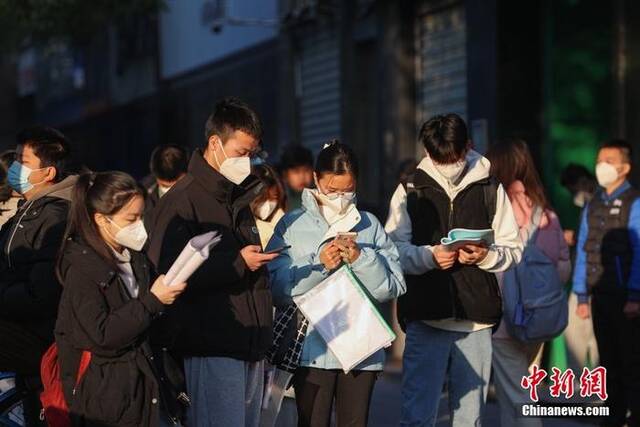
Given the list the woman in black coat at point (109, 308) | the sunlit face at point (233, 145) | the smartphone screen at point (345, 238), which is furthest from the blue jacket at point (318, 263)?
the woman in black coat at point (109, 308)

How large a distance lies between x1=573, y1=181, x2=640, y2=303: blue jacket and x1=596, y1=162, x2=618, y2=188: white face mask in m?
0.07

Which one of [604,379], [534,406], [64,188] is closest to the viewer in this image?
[64,188]

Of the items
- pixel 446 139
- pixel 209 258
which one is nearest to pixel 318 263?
pixel 209 258

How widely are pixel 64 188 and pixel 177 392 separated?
1550 millimetres

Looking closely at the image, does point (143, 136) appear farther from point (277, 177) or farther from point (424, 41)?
point (277, 177)

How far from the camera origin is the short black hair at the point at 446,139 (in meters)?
6.93

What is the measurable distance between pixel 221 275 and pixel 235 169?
0.53 m

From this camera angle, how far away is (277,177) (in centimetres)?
862

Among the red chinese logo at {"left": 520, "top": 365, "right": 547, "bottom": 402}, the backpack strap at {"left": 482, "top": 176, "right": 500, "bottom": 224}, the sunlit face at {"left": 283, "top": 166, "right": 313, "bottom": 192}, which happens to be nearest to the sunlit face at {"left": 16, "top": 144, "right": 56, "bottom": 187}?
the backpack strap at {"left": 482, "top": 176, "right": 500, "bottom": 224}

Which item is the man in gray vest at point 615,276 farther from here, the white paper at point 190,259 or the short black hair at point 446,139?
the white paper at point 190,259

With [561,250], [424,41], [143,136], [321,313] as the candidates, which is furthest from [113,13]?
[321,313]

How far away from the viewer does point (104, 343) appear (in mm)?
5402

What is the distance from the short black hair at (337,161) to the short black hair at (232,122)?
43 centimetres

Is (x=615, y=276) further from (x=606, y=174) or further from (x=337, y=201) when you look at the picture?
(x=337, y=201)
